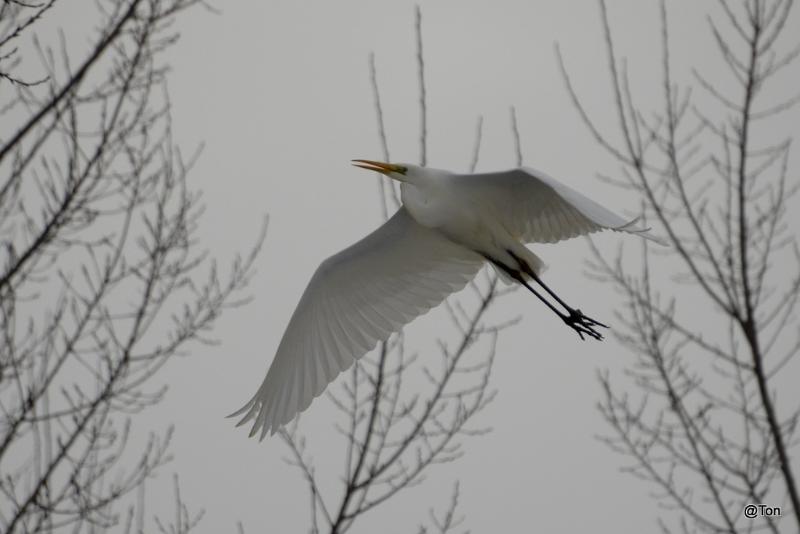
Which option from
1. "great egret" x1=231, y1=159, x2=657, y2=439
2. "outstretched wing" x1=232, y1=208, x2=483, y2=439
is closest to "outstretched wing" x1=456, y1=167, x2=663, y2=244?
"great egret" x1=231, y1=159, x2=657, y2=439

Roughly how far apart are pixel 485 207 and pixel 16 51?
2.85 m

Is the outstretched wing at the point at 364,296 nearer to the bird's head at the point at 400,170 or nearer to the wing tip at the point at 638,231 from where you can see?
the bird's head at the point at 400,170

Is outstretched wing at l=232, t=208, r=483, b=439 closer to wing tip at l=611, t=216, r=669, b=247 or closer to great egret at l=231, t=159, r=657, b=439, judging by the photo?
great egret at l=231, t=159, r=657, b=439

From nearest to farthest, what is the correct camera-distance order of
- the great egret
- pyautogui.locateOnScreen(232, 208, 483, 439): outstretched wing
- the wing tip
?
1. the wing tip
2. the great egret
3. pyautogui.locateOnScreen(232, 208, 483, 439): outstretched wing

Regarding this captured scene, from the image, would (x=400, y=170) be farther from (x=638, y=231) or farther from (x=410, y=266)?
(x=638, y=231)

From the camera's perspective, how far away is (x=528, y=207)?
6.60m

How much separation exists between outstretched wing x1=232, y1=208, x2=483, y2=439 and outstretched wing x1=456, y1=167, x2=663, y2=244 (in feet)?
1.54

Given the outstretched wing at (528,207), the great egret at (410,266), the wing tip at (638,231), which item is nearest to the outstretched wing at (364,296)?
the great egret at (410,266)

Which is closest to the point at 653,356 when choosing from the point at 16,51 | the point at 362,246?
the point at 362,246

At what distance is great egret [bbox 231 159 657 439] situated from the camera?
6.58 metres

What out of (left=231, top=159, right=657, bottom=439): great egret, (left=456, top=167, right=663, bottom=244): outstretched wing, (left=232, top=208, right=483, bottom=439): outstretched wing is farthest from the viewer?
(left=232, top=208, right=483, bottom=439): outstretched wing

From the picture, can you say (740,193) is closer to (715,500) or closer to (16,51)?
(715,500)

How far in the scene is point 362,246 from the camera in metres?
7.07

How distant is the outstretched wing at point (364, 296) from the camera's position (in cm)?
700
